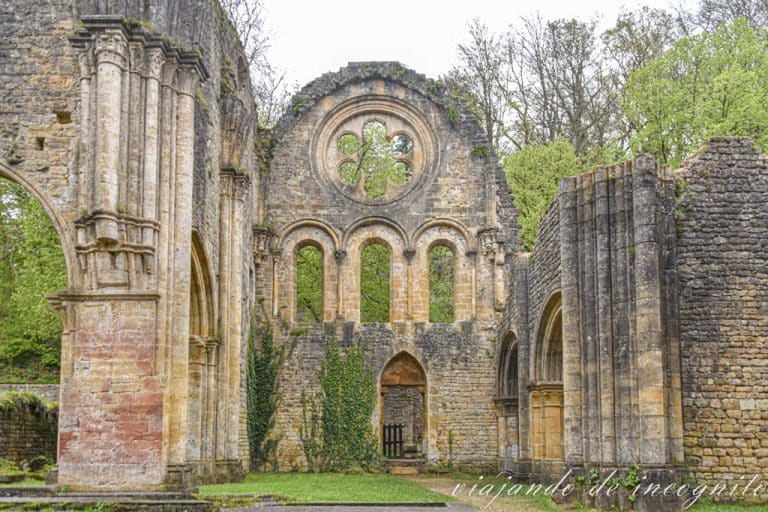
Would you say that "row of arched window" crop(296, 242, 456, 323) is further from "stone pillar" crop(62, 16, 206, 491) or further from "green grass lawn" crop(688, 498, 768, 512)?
"green grass lawn" crop(688, 498, 768, 512)

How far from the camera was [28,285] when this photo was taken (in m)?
27.1

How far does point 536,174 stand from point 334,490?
1493 cm

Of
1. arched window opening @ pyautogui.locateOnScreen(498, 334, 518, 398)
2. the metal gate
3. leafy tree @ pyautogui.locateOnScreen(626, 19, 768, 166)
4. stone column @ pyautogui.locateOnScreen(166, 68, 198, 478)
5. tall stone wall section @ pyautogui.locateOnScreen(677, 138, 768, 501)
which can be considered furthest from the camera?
the metal gate

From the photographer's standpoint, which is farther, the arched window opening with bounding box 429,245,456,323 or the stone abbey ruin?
Answer: the arched window opening with bounding box 429,245,456,323

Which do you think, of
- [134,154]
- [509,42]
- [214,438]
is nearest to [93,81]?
[134,154]

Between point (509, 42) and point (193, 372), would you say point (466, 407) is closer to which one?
point (193, 372)

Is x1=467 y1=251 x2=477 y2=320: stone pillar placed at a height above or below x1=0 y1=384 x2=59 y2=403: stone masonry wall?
above

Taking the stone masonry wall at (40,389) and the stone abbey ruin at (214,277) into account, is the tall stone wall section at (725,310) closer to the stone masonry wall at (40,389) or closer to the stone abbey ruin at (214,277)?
the stone abbey ruin at (214,277)

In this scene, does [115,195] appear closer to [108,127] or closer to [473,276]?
[108,127]

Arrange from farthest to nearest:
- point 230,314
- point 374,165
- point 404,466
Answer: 1. point 374,165
2. point 404,466
3. point 230,314

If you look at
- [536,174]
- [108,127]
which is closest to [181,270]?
[108,127]

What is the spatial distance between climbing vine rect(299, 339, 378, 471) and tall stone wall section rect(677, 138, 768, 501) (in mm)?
11425

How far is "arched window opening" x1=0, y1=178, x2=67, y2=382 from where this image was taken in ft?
86.6

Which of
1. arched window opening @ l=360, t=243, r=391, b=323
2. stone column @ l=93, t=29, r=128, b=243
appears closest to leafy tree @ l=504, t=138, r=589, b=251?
arched window opening @ l=360, t=243, r=391, b=323
